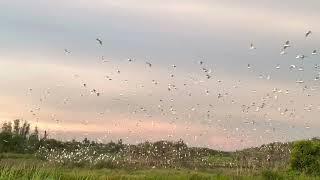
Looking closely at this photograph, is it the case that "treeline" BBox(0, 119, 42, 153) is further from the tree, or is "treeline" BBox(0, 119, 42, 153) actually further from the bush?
the bush

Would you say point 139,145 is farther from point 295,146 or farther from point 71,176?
point 71,176

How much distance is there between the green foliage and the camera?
30.2 meters

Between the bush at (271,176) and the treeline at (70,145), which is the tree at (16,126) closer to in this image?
the treeline at (70,145)

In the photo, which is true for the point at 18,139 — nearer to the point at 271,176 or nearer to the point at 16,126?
the point at 16,126

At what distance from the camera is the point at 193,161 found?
127ft

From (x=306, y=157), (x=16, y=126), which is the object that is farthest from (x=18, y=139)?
(x=306, y=157)

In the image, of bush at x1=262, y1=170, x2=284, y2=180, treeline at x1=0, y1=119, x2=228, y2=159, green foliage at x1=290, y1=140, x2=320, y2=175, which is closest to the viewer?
bush at x1=262, y1=170, x2=284, y2=180

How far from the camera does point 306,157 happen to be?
1200 inches

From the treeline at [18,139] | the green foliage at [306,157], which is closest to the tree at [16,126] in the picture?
the treeline at [18,139]

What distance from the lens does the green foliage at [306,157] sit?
30156 mm

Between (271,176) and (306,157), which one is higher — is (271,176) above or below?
below

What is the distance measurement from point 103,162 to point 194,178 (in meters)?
10.4

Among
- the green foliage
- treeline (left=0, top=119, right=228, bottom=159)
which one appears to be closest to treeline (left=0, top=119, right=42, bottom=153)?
treeline (left=0, top=119, right=228, bottom=159)

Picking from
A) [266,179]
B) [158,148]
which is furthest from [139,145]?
[266,179]
